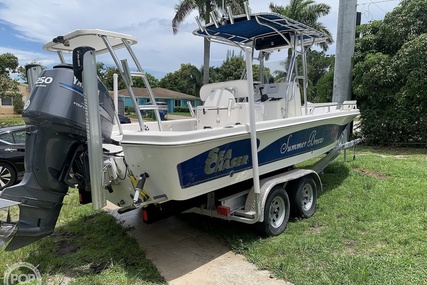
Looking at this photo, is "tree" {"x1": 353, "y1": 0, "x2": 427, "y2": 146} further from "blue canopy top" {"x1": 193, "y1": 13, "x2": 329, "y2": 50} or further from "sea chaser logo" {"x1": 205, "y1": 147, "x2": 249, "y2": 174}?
"sea chaser logo" {"x1": 205, "y1": 147, "x2": 249, "y2": 174}

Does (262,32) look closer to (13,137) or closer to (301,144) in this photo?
(301,144)

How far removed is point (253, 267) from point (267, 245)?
1.54ft

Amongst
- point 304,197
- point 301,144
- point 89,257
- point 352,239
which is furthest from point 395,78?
point 89,257

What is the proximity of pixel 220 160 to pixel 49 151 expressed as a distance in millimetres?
1694

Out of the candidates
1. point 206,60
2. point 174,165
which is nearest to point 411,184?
point 174,165

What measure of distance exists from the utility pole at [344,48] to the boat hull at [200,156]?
7.91 meters

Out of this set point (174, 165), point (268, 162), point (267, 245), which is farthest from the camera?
Answer: point (268, 162)

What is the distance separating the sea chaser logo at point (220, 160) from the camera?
3.53 meters

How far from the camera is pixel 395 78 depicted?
1059cm

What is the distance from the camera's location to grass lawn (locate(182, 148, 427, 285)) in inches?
129

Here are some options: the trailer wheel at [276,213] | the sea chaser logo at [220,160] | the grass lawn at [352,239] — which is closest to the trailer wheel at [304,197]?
the grass lawn at [352,239]

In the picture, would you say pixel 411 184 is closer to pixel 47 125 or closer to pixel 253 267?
pixel 253 267

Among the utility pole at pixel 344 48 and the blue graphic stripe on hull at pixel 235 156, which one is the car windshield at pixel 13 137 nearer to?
the blue graphic stripe on hull at pixel 235 156

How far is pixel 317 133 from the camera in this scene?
18.1ft
